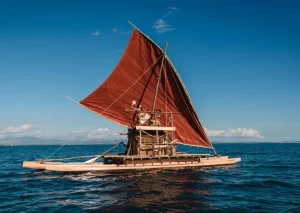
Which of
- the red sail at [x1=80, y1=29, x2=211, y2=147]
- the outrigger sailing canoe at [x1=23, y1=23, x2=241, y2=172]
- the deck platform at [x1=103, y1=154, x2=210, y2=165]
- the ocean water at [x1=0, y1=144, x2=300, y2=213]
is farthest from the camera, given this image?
the red sail at [x1=80, y1=29, x2=211, y2=147]

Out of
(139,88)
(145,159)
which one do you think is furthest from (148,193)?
(139,88)

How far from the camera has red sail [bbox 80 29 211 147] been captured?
3388cm

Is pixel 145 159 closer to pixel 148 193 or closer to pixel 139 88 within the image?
pixel 139 88

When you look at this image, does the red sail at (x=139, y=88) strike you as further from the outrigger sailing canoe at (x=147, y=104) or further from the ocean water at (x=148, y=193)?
the ocean water at (x=148, y=193)

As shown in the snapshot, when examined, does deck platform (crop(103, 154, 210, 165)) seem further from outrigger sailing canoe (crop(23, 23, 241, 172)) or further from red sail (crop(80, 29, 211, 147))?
red sail (crop(80, 29, 211, 147))

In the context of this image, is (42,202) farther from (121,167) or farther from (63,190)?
(121,167)

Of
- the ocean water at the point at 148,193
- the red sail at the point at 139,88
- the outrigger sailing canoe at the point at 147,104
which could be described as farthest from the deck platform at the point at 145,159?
the red sail at the point at 139,88

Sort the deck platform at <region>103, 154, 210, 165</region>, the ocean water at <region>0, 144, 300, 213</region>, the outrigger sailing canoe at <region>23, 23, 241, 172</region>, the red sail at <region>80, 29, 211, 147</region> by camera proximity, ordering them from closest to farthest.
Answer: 1. the ocean water at <region>0, 144, 300, 213</region>
2. the deck platform at <region>103, 154, 210, 165</region>
3. the outrigger sailing canoe at <region>23, 23, 241, 172</region>
4. the red sail at <region>80, 29, 211, 147</region>

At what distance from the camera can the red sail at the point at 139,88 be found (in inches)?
1334

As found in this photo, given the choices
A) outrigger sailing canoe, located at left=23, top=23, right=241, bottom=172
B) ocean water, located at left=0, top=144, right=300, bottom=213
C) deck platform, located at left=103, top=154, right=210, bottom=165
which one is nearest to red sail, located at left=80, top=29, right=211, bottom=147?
outrigger sailing canoe, located at left=23, top=23, right=241, bottom=172

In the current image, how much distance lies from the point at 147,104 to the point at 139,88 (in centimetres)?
254

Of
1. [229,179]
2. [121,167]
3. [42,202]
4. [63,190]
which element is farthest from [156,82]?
[42,202]

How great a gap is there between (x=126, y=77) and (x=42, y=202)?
18.8 metres

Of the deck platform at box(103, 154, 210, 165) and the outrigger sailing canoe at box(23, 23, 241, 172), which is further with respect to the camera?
the outrigger sailing canoe at box(23, 23, 241, 172)
